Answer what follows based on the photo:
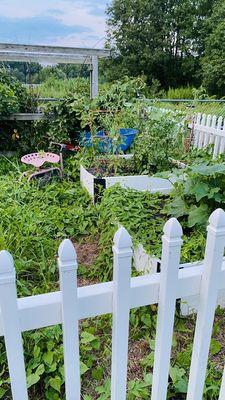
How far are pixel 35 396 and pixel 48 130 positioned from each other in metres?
4.87

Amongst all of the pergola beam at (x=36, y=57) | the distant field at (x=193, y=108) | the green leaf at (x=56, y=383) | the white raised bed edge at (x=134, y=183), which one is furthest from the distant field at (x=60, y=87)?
the green leaf at (x=56, y=383)

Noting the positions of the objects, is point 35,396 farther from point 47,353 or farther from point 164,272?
point 164,272

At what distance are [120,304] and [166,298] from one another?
0.50 ft

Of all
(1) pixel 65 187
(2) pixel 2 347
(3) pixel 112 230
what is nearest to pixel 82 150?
(1) pixel 65 187

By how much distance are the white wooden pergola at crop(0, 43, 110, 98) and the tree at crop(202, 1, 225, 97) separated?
1758cm

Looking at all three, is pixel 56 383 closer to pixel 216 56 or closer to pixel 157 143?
pixel 157 143

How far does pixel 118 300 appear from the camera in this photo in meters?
0.92

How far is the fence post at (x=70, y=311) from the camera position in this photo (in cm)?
83

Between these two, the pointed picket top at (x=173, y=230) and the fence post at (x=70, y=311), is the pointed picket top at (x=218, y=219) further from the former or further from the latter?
the fence post at (x=70, y=311)

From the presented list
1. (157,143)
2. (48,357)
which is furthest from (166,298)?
(157,143)

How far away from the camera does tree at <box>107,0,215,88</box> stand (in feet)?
87.1

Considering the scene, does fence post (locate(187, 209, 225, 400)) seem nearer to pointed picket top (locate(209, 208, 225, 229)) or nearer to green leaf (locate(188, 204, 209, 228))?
pointed picket top (locate(209, 208, 225, 229))

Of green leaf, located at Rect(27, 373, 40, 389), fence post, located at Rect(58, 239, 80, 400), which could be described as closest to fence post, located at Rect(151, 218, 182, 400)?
→ fence post, located at Rect(58, 239, 80, 400)

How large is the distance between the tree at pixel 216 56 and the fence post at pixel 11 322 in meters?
23.2
